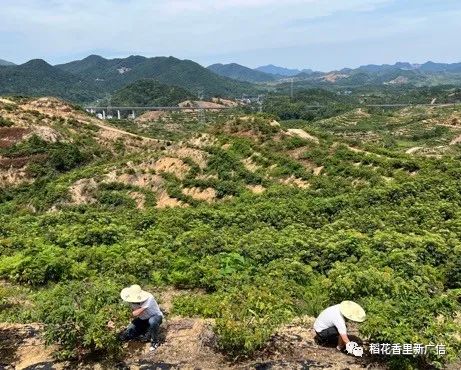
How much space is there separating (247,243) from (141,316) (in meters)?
5.80

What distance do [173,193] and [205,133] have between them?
8.07 m

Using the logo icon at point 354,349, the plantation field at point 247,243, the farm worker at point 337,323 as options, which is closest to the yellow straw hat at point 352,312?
the farm worker at point 337,323

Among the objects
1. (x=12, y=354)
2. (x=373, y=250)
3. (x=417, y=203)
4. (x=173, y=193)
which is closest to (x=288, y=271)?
(x=373, y=250)

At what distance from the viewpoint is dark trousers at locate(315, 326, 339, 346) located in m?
7.86

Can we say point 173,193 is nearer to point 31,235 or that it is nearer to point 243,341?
point 31,235

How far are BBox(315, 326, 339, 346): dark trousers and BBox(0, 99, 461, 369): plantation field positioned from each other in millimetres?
433

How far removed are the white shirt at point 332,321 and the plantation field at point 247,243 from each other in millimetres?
377

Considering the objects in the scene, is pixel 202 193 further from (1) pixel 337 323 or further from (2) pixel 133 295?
(1) pixel 337 323

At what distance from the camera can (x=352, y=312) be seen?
7758 millimetres

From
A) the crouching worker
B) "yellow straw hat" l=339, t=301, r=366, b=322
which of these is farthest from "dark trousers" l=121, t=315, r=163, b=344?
"yellow straw hat" l=339, t=301, r=366, b=322

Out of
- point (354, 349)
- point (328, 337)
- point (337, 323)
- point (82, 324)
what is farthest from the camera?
point (328, 337)

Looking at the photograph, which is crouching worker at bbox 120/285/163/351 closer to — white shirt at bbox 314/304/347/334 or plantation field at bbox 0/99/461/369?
plantation field at bbox 0/99/461/369

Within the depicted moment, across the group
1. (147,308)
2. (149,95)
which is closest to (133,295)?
(147,308)

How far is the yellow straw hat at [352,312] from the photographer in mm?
7664
